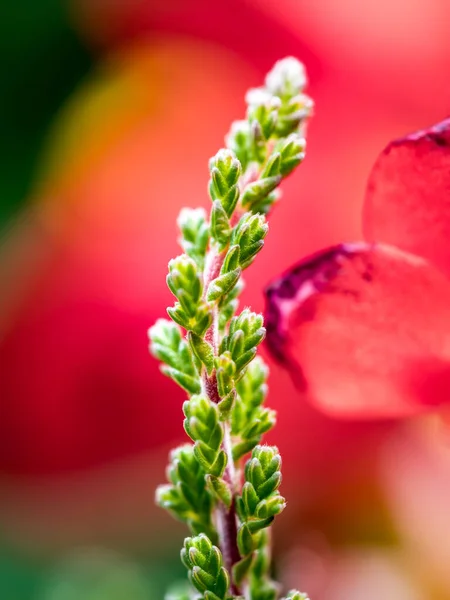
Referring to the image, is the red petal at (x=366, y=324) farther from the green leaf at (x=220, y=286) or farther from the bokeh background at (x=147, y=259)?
the bokeh background at (x=147, y=259)

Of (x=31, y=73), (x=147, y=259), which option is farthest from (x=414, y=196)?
(x=31, y=73)

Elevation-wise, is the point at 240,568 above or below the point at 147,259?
below

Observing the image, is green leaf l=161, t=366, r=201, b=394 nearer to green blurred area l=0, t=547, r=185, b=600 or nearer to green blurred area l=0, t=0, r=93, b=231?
green blurred area l=0, t=547, r=185, b=600

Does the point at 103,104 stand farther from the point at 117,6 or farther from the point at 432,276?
the point at 432,276

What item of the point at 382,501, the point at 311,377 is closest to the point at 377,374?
the point at 311,377

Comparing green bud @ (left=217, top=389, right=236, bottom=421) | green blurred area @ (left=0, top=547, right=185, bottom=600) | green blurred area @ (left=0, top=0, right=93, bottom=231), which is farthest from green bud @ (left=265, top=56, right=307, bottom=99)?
green blurred area @ (left=0, top=0, right=93, bottom=231)

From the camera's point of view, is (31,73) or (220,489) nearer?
(220,489)

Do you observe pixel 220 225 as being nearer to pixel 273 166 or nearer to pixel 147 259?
pixel 273 166
